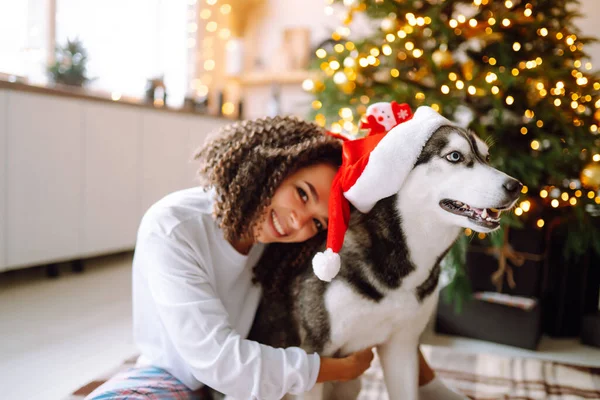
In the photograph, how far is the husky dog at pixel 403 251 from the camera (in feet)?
2.87

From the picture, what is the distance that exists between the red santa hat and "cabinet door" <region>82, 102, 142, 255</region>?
81.3 inches

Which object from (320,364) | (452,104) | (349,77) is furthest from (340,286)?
(349,77)

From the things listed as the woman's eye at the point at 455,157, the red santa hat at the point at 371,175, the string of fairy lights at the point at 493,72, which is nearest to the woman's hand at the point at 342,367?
the red santa hat at the point at 371,175

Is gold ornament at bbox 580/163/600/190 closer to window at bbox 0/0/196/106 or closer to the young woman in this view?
the young woman

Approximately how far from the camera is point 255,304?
3.81ft

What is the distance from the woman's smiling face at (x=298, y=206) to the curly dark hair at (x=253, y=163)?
0.02 m

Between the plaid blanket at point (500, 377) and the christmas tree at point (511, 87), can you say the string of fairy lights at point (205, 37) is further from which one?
the plaid blanket at point (500, 377)

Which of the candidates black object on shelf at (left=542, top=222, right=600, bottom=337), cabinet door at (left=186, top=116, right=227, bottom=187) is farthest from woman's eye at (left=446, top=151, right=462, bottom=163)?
cabinet door at (left=186, top=116, right=227, bottom=187)

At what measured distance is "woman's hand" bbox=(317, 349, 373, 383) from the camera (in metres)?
0.97

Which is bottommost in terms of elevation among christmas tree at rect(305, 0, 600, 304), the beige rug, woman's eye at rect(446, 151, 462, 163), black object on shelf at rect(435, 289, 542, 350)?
the beige rug

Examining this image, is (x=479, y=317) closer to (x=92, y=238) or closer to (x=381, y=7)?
(x=381, y=7)

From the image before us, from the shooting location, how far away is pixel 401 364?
3.55 feet

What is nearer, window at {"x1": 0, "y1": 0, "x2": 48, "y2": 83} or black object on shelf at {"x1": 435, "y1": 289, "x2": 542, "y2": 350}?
black object on shelf at {"x1": 435, "y1": 289, "x2": 542, "y2": 350}

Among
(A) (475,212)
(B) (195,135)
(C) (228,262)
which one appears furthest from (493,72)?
(B) (195,135)
